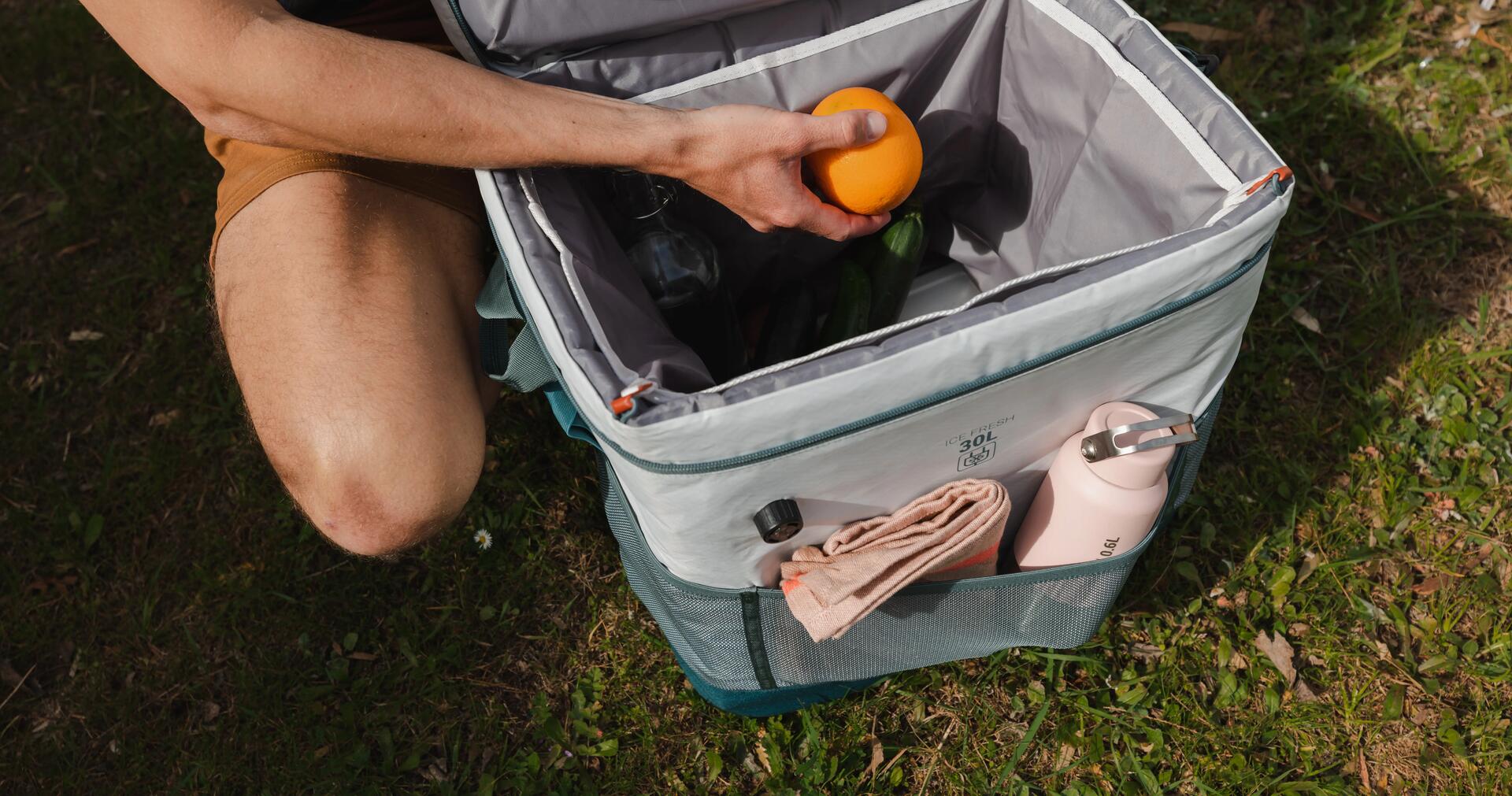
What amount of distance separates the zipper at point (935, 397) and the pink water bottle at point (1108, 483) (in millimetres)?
141

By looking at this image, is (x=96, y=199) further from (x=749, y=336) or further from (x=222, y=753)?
(x=749, y=336)

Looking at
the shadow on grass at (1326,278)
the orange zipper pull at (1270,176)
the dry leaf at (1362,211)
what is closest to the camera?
the orange zipper pull at (1270,176)

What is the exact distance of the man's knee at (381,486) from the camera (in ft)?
4.94

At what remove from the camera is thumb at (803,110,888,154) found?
1.37 m

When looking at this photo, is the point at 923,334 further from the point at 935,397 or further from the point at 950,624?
the point at 950,624

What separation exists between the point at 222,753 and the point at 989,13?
1.72 metres

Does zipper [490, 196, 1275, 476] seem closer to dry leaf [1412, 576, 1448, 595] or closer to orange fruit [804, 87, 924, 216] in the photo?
orange fruit [804, 87, 924, 216]

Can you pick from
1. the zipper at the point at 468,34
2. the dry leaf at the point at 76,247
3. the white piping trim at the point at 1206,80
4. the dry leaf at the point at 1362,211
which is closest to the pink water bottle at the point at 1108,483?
the white piping trim at the point at 1206,80

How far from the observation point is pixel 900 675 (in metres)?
1.68

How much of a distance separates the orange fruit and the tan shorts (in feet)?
1.99

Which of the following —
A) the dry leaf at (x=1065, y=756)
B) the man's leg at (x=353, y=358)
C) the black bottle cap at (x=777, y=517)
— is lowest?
the dry leaf at (x=1065, y=756)

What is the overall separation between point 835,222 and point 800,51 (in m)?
0.27

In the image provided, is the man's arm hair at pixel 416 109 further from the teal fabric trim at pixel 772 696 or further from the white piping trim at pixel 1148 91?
the teal fabric trim at pixel 772 696

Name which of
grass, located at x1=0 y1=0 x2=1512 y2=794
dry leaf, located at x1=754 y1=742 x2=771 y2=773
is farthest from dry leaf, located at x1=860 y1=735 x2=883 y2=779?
dry leaf, located at x1=754 y1=742 x2=771 y2=773
